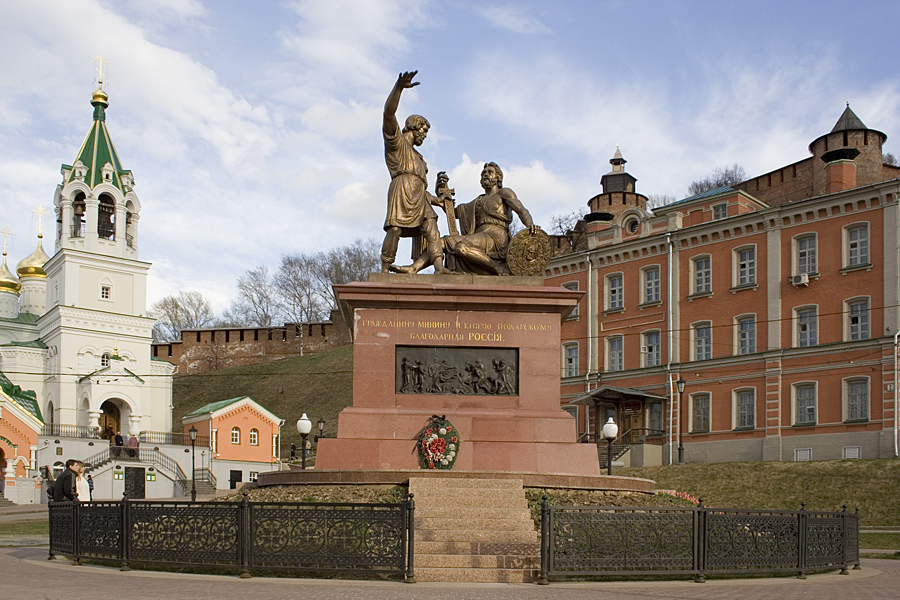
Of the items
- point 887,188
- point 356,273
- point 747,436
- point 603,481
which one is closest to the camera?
point 603,481

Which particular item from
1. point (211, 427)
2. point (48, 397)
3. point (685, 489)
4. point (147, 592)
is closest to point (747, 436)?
point (685, 489)

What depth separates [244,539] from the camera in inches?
457

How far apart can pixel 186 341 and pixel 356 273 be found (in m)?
15.9

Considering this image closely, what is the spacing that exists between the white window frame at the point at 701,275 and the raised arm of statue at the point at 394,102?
30520mm

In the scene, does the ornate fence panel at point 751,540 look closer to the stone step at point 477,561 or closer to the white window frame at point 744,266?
the stone step at point 477,561

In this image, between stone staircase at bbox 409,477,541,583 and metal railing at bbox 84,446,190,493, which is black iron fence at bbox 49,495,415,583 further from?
metal railing at bbox 84,446,190,493

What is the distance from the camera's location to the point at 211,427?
186ft

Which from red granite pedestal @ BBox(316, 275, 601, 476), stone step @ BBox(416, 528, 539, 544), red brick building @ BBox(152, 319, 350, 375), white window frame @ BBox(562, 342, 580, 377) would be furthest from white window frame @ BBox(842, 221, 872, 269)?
red brick building @ BBox(152, 319, 350, 375)

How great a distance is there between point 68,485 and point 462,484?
5705mm

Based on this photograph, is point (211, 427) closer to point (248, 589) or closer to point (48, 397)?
point (48, 397)

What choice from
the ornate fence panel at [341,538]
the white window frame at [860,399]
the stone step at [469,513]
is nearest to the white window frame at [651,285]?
the white window frame at [860,399]

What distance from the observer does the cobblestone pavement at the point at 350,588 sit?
1034 cm

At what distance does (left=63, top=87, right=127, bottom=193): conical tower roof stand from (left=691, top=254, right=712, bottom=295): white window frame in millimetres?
36864

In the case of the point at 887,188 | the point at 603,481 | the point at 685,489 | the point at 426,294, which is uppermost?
the point at 887,188
